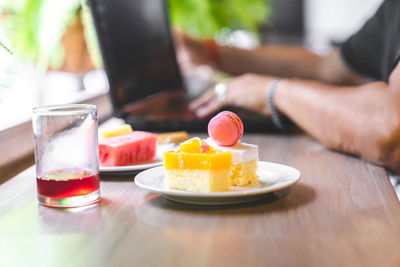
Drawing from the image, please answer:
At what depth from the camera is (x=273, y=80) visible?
50.5 inches

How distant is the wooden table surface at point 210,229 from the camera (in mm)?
512

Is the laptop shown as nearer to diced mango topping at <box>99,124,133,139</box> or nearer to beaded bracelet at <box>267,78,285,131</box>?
beaded bracelet at <box>267,78,285,131</box>

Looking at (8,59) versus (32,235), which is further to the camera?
(8,59)

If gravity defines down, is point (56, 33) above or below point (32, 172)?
above

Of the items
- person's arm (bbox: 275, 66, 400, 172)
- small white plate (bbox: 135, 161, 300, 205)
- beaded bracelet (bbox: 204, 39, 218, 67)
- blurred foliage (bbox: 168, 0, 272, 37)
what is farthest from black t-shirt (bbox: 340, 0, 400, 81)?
blurred foliage (bbox: 168, 0, 272, 37)

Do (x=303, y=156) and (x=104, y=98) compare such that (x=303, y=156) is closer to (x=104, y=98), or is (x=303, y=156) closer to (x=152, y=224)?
(x=152, y=224)

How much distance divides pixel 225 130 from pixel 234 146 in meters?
0.03

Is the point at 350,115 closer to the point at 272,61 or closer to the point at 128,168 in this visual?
the point at 128,168

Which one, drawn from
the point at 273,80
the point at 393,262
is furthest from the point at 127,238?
Result: the point at 273,80

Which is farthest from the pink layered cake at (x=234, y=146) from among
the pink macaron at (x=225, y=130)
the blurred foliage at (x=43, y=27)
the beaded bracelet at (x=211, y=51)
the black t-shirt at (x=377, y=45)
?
the beaded bracelet at (x=211, y=51)

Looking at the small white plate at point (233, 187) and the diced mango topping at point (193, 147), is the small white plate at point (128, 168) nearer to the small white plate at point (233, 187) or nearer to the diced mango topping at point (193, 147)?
the small white plate at point (233, 187)

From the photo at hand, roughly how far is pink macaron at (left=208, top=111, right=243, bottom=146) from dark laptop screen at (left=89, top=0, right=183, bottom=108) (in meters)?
0.56

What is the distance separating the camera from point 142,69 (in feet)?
4.76

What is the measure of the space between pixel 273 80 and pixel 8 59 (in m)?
0.69
